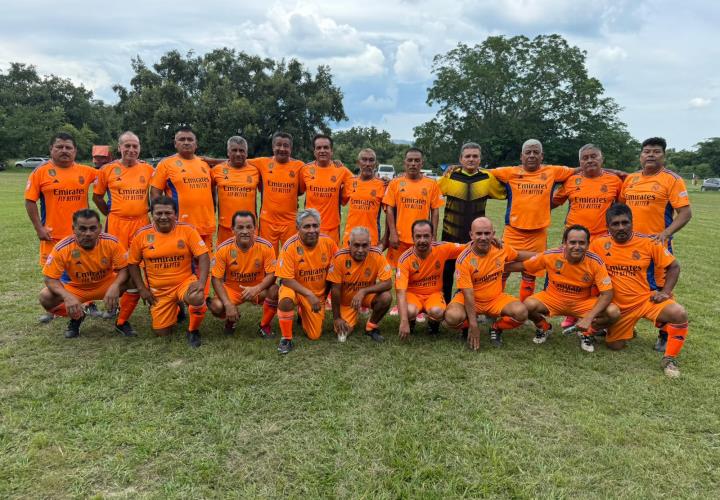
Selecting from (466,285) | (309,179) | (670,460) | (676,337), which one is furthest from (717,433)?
(309,179)

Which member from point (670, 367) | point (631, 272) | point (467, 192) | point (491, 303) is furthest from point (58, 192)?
point (670, 367)

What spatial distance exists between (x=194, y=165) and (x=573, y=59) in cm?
4324

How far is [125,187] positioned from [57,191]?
0.72m

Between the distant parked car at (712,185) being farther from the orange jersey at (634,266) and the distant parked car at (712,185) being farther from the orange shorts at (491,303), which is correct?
the orange shorts at (491,303)

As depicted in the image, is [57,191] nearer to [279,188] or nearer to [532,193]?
[279,188]

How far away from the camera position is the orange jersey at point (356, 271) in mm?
4777

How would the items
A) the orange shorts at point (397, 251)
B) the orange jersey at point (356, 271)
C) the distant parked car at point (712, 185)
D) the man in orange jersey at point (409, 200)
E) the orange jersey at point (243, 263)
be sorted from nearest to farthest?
1. the orange jersey at point (356, 271)
2. the orange jersey at point (243, 263)
3. the man in orange jersey at point (409, 200)
4. the orange shorts at point (397, 251)
5. the distant parked car at point (712, 185)

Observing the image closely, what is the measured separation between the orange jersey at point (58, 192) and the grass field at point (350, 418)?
117 cm

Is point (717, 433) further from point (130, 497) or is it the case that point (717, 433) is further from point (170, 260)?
point (170, 260)

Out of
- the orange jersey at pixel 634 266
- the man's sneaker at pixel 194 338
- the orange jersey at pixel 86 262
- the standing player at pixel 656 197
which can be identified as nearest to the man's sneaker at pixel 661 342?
the standing player at pixel 656 197

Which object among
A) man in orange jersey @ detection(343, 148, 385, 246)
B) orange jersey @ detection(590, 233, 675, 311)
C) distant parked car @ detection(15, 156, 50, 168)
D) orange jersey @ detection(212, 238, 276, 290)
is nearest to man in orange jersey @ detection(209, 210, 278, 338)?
orange jersey @ detection(212, 238, 276, 290)

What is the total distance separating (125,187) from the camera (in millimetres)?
5262

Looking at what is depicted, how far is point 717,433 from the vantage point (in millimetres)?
3145

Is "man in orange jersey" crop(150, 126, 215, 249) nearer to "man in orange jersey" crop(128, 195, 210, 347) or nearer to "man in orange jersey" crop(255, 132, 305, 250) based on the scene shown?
"man in orange jersey" crop(128, 195, 210, 347)
